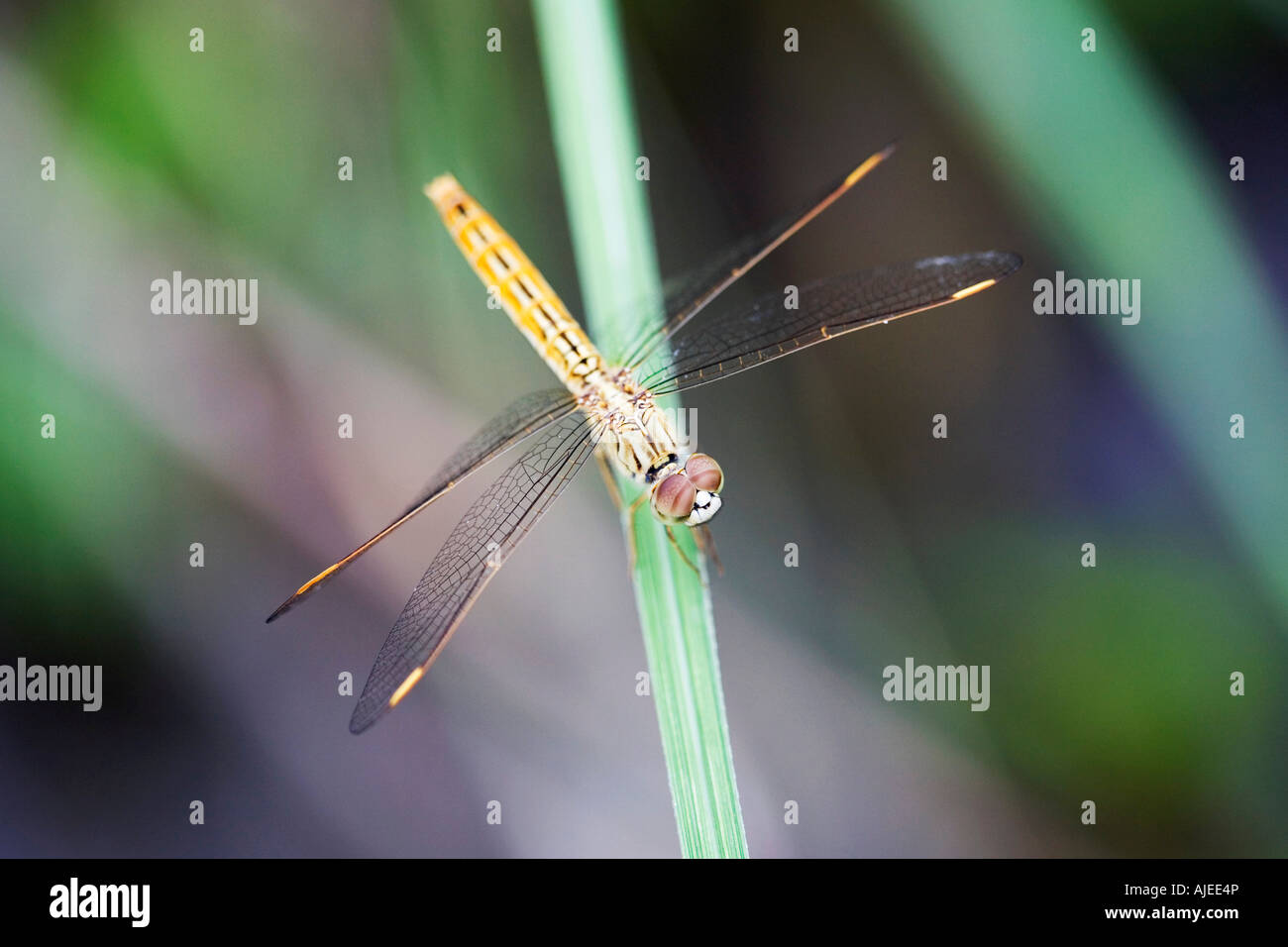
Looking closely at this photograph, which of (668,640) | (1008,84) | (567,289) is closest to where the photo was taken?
(668,640)

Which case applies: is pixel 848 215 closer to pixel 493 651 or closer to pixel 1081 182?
pixel 1081 182

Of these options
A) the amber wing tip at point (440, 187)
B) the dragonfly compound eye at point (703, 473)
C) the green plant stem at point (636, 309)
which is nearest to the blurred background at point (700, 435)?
the amber wing tip at point (440, 187)

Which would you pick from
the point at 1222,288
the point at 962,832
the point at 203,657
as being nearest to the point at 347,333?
the point at 203,657

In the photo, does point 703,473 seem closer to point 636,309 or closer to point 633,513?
point 633,513

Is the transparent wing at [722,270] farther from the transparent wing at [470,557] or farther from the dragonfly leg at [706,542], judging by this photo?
the dragonfly leg at [706,542]

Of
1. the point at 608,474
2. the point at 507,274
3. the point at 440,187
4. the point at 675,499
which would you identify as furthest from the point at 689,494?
the point at 440,187

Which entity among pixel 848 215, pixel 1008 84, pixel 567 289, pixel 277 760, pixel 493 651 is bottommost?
pixel 277 760
